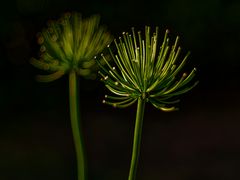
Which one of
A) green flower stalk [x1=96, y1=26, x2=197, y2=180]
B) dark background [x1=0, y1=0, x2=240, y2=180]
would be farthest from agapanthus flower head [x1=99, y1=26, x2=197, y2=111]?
dark background [x1=0, y1=0, x2=240, y2=180]

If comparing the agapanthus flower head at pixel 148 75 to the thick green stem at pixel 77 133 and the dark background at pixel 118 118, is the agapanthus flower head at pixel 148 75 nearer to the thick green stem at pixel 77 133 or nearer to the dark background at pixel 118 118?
the thick green stem at pixel 77 133

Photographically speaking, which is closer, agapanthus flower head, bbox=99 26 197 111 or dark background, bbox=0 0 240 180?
agapanthus flower head, bbox=99 26 197 111

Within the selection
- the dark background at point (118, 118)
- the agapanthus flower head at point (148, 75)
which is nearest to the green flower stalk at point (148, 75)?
the agapanthus flower head at point (148, 75)

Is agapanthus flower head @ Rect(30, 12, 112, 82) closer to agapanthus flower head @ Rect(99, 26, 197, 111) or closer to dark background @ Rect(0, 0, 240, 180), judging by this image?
agapanthus flower head @ Rect(99, 26, 197, 111)

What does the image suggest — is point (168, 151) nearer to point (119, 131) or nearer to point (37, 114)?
point (119, 131)

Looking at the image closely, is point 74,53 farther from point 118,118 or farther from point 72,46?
point 118,118

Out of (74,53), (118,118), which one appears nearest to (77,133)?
(74,53)

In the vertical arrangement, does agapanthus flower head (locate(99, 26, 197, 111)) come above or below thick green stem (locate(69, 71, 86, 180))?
above
